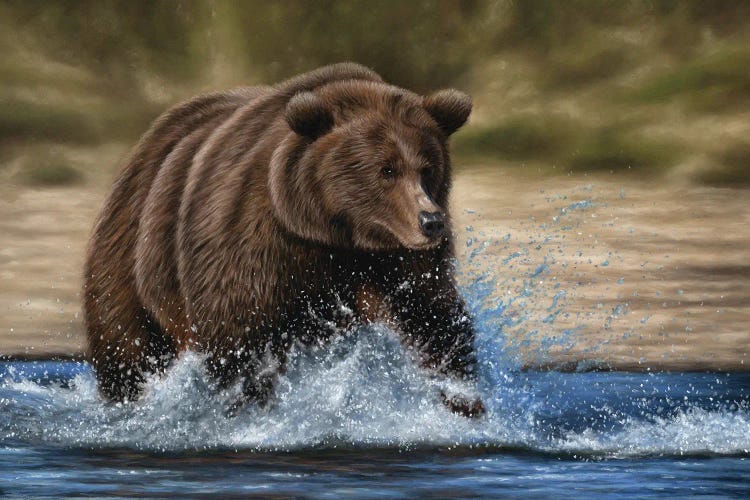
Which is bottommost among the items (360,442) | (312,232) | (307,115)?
(360,442)

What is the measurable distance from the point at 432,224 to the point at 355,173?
0.77 metres

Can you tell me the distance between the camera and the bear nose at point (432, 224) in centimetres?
960

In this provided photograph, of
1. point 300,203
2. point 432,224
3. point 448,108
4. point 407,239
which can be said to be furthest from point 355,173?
point 448,108

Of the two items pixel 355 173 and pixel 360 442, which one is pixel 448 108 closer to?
pixel 355 173

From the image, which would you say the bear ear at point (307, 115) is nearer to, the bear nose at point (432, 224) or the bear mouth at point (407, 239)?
the bear mouth at point (407, 239)

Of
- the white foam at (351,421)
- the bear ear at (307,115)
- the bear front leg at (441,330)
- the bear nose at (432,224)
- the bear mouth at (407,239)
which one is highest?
the bear ear at (307,115)

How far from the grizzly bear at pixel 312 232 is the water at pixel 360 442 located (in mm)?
207

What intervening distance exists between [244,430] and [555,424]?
2.74 metres

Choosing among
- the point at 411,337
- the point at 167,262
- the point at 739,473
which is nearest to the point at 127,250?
the point at 167,262

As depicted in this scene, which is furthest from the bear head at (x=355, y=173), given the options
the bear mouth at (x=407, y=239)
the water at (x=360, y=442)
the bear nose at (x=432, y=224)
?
the water at (x=360, y=442)

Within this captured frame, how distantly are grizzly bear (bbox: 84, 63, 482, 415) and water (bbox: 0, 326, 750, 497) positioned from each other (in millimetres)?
207

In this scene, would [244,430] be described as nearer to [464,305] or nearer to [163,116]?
[464,305]

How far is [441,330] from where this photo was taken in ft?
34.7

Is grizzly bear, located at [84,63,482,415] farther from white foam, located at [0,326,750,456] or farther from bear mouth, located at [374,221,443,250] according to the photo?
white foam, located at [0,326,750,456]
